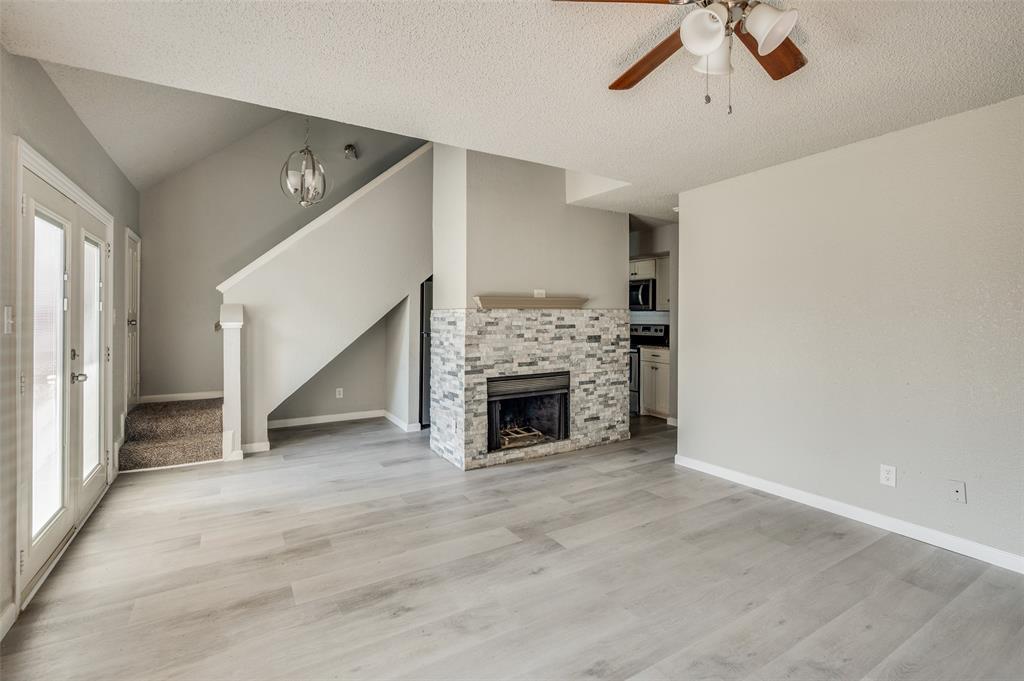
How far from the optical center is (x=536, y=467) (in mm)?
4387

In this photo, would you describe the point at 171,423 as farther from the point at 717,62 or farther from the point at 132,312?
the point at 717,62

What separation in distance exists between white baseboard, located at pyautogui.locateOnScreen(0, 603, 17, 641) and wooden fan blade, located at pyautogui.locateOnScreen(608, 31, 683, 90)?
3.37 meters

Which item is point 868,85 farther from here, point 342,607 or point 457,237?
point 342,607

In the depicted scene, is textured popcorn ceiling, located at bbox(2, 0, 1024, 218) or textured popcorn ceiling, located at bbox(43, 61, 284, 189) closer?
textured popcorn ceiling, located at bbox(2, 0, 1024, 218)

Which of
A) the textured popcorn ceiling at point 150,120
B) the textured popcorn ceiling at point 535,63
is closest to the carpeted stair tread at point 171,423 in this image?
the textured popcorn ceiling at point 150,120

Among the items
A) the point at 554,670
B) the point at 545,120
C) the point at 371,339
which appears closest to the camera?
the point at 554,670

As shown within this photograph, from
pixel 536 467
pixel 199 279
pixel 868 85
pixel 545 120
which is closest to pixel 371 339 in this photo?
pixel 199 279

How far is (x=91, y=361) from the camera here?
3381 millimetres

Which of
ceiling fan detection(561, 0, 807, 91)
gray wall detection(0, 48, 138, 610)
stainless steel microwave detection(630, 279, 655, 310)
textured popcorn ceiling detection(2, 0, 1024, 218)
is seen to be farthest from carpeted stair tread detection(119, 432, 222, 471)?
stainless steel microwave detection(630, 279, 655, 310)

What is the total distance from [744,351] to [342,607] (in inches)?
131

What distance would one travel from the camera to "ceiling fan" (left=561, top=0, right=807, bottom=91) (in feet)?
5.34

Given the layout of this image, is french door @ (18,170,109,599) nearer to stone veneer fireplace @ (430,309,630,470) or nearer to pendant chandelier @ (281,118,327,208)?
pendant chandelier @ (281,118,327,208)

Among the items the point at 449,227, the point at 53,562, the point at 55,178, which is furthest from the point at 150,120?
the point at 53,562

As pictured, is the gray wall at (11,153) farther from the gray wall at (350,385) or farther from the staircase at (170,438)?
the gray wall at (350,385)
